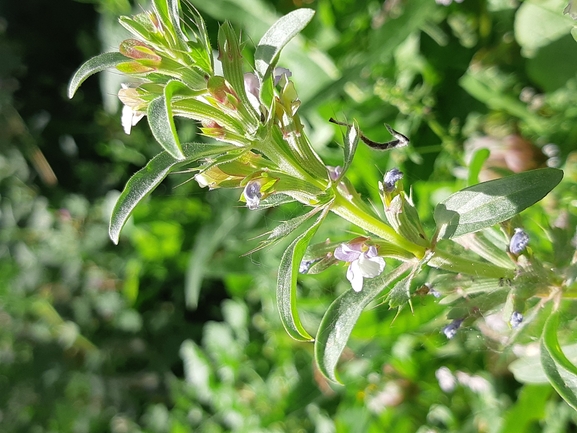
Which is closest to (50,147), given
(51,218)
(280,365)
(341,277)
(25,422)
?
(51,218)

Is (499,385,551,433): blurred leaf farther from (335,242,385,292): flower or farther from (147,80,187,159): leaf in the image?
(147,80,187,159): leaf

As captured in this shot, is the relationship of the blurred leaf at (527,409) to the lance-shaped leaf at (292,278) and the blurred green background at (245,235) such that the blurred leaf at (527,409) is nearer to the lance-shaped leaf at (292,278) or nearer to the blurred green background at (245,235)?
the blurred green background at (245,235)

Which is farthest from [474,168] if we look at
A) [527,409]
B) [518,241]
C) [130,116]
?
[527,409]

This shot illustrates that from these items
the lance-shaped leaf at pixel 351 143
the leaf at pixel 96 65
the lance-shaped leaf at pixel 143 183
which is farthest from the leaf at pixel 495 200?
the leaf at pixel 96 65

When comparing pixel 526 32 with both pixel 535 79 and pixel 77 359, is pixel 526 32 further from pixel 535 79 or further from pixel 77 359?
pixel 77 359

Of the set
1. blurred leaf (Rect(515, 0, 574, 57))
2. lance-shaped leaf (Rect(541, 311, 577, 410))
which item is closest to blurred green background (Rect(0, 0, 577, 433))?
blurred leaf (Rect(515, 0, 574, 57))
